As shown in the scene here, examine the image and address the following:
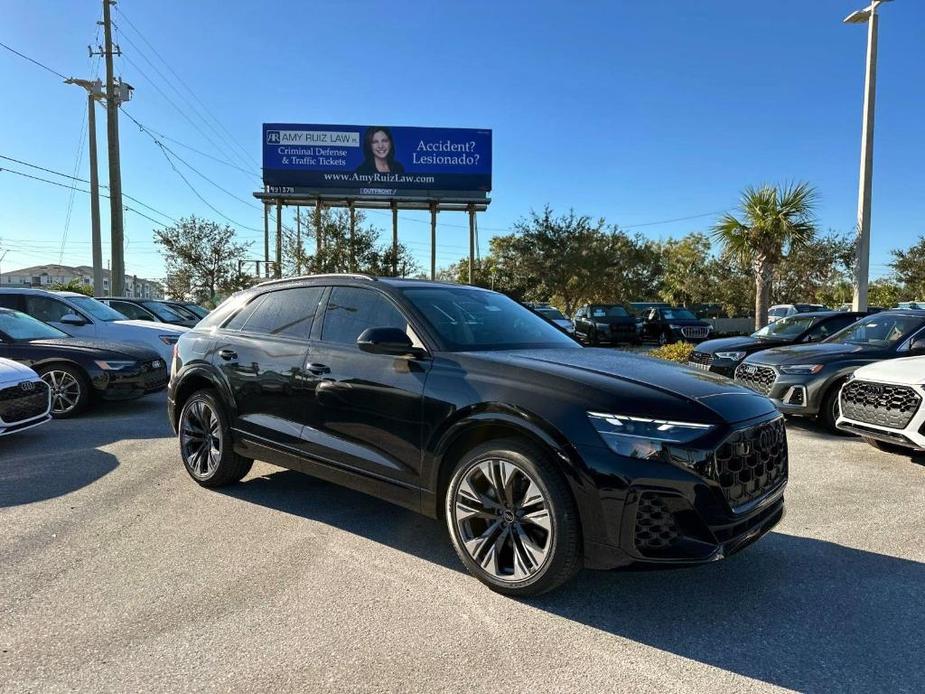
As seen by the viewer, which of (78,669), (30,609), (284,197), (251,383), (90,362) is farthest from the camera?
(284,197)

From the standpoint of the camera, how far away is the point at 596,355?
3.89 metres

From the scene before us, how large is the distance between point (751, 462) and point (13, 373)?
6721 mm

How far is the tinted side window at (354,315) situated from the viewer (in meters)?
4.01

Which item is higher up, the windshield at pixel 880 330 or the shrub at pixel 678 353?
the windshield at pixel 880 330

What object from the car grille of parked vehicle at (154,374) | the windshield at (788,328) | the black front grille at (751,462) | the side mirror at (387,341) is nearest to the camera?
the black front grille at (751,462)

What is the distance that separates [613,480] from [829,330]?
30.7 feet

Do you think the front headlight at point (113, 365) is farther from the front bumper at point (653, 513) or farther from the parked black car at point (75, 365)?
the front bumper at point (653, 513)

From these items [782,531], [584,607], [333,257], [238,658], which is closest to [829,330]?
[782,531]

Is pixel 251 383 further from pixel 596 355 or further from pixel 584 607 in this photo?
pixel 584 607

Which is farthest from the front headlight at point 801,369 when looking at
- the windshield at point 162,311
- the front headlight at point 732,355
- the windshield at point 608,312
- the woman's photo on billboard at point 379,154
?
the woman's photo on billboard at point 379,154

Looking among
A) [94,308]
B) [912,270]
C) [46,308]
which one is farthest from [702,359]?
[912,270]

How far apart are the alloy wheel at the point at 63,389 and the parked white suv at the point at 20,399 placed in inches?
57.9

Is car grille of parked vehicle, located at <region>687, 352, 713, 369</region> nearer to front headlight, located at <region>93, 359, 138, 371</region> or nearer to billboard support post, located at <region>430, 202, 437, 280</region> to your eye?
front headlight, located at <region>93, 359, 138, 371</region>

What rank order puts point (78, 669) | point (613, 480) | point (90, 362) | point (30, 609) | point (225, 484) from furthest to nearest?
1. point (90, 362)
2. point (225, 484)
3. point (30, 609)
4. point (613, 480)
5. point (78, 669)
